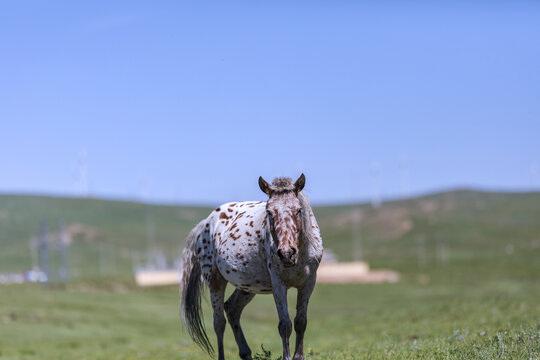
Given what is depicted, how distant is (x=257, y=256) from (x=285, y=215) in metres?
1.65

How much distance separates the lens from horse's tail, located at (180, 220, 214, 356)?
16.2 metres

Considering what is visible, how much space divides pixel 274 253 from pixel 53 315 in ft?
106

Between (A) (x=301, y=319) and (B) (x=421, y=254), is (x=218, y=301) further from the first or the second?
(B) (x=421, y=254)

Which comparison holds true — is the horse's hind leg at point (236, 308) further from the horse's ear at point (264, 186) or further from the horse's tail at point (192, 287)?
the horse's ear at point (264, 186)

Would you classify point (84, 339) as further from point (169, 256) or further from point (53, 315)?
point (169, 256)

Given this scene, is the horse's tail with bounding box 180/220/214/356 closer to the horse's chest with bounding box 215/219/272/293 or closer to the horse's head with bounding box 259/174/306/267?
the horse's chest with bounding box 215/219/272/293

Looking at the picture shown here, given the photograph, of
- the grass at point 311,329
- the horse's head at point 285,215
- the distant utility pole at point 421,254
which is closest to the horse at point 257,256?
the horse's head at point 285,215

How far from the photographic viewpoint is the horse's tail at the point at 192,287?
16.2 meters

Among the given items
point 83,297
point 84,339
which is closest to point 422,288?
point 83,297

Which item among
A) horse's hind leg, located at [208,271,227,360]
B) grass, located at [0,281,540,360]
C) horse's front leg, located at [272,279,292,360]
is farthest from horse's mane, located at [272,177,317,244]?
horse's hind leg, located at [208,271,227,360]

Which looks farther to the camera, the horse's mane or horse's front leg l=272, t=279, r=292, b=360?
the horse's mane

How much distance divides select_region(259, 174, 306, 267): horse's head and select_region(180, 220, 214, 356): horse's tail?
3.69 m

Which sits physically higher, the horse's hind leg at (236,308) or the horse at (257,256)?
A: the horse at (257,256)

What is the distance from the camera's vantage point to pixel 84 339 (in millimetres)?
33969
